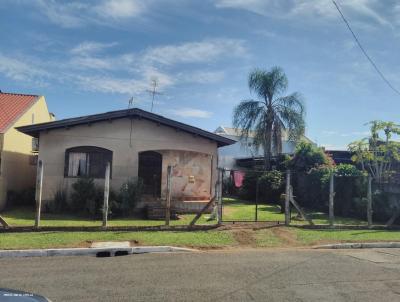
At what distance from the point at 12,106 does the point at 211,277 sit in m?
17.2

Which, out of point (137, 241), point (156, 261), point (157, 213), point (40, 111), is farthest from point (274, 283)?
point (40, 111)

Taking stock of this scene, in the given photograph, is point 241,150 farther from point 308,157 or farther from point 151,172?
point 151,172

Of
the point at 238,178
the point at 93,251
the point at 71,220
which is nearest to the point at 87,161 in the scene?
the point at 71,220

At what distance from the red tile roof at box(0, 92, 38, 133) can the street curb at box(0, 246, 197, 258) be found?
9.78 m

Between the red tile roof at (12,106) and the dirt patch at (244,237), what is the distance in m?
11.2

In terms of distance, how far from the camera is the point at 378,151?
835 inches

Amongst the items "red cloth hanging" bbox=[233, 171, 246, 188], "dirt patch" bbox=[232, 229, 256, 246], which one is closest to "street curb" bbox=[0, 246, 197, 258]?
"dirt patch" bbox=[232, 229, 256, 246]

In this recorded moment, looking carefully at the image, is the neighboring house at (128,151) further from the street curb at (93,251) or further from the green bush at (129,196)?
the street curb at (93,251)

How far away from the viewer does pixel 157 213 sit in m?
16.5

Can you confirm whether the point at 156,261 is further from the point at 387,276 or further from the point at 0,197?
the point at 0,197

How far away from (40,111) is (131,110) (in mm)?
9275

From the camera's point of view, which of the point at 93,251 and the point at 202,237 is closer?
the point at 93,251

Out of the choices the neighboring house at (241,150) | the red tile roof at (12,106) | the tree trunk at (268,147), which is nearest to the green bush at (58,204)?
the red tile roof at (12,106)

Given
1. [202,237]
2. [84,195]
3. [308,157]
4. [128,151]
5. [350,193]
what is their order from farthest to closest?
[308,157] → [350,193] → [128,151] → [84,195] → [202,237]
